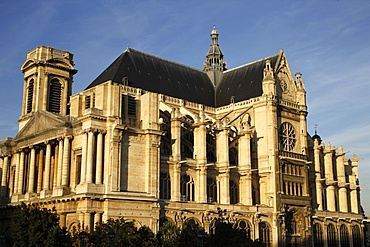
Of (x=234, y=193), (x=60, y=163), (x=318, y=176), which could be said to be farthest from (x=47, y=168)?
(x=318, y=176)

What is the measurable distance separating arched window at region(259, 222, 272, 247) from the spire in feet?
94.1

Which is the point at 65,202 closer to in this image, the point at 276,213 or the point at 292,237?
the point at 276,213

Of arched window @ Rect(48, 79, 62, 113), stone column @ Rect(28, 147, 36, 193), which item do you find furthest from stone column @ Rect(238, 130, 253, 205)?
stone column @ Rect(28, 147, 36, 193)

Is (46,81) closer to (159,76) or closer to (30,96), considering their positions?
(30,96)

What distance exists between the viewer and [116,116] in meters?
46.3

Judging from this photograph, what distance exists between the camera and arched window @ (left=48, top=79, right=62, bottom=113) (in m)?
61.4

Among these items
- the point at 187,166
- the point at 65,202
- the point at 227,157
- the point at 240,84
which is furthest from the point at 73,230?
the point at 240,84

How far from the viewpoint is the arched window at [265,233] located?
57.5 meters

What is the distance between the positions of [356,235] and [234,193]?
1004 inches

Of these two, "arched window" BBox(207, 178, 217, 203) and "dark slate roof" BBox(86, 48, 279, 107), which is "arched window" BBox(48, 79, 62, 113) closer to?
"dark slate roof" BBox(86, 48, 279, 107)

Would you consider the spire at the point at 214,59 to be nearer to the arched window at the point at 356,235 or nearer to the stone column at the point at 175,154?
the stone column at the point at 175,154

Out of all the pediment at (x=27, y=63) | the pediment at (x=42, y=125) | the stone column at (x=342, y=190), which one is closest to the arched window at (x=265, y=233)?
the stone column at (x=342, y=190)

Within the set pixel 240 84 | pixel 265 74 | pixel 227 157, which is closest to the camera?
pixel 227 157

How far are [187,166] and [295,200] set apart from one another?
52.0ft
